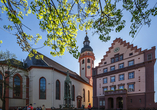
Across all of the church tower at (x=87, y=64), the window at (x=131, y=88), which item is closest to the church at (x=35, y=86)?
the window at (x=131, y=88)

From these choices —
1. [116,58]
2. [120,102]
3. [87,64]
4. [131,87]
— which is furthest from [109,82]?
[87,64]

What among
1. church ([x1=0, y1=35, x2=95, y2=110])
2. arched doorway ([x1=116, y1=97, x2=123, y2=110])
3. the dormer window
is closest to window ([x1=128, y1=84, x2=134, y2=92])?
arched doorway ([x1=116, y1=97, x2=123, y2=110])

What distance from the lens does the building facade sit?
2622 cm

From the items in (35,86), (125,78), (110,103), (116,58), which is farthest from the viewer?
(116,58)

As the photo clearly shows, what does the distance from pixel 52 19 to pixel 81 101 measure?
41.5 m

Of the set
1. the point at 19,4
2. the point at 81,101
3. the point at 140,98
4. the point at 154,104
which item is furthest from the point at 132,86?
the point at 19,4

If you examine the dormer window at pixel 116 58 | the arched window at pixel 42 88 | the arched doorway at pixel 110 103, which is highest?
the dormer window at pixel 116 58

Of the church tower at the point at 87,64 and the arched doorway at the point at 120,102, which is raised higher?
the church tower at the point at 87,64

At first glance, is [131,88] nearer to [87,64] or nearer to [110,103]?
[110,103]

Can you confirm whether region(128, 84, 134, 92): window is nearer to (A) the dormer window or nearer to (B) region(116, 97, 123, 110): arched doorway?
(B) region(116, 97, 123, 110): arched doorway

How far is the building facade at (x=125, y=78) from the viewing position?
26219 mm

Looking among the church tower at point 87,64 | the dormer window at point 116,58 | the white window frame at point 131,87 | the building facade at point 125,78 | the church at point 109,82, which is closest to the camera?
the building facade at point 125,78

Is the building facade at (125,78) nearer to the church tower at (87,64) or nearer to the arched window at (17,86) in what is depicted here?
the church tower at (87,64)

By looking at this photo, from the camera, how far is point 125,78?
30594 millimetres
